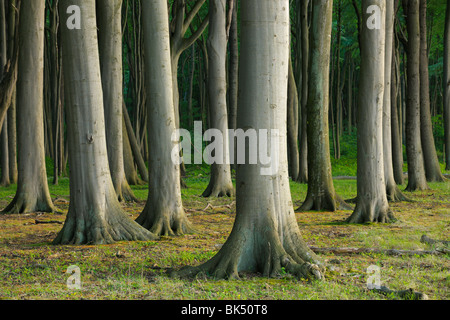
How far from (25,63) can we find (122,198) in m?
4.04

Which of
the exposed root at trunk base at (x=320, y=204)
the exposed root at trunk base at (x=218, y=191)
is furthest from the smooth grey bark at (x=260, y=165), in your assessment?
the exposed root at trunk base at (x=218, y=191)

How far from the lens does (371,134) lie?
1038 centimetres

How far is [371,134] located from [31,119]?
770cm

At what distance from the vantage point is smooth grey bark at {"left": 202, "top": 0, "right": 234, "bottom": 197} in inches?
612

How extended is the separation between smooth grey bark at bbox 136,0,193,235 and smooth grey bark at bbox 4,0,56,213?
163 inches

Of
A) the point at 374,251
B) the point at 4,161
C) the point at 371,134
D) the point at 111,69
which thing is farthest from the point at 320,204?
the point at 4,161

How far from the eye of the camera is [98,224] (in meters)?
8.30

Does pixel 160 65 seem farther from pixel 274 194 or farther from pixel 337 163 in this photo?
pixel 337 163

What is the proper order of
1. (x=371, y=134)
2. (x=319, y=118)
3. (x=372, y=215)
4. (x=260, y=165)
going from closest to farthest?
(x=260, y=165), (x=372, y=215), (x=371, y=134), (x=319, y=118)

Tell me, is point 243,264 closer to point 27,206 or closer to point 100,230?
point 100,230

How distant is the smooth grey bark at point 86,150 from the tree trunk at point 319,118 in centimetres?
518

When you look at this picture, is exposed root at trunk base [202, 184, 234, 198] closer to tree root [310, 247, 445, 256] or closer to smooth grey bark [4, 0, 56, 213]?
smooth grey bark [4, 0, 56, 213]
